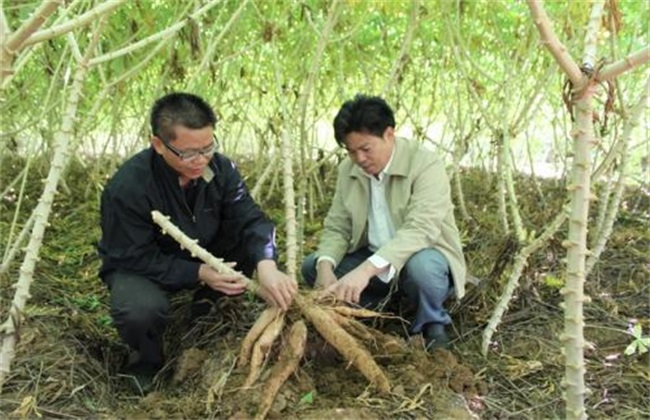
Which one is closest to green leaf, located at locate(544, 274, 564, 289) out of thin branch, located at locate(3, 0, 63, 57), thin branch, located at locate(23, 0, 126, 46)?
thin branch, located at locate(23, 0, 126, 46)

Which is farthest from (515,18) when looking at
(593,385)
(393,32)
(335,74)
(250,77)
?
(593,385)

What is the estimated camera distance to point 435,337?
109 inches

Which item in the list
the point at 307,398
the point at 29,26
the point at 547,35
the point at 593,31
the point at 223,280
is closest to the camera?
the point at 29,26

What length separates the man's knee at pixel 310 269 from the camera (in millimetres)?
3102

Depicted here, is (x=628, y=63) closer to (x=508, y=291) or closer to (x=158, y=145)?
(x=508, y=291)

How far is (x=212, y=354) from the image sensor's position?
257cm

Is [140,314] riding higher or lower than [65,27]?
lower

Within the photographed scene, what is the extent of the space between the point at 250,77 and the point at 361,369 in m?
3.29

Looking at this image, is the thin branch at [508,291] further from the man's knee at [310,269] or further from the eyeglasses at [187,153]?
the eyeglasses at [187,153]

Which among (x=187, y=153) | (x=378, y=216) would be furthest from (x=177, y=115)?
(x=378, y=216)

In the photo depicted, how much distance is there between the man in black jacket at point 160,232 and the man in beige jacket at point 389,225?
0.33m

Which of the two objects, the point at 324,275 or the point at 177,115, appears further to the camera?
the point at 324,275

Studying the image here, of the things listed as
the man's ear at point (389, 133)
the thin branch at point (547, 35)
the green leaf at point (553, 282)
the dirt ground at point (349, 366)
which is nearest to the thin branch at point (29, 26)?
the thin branch at point (547, 35)

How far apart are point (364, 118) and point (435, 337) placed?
2.97 ft
